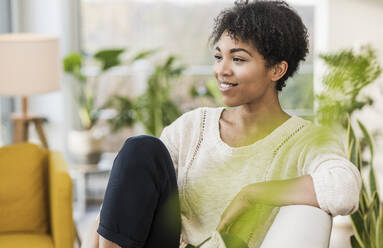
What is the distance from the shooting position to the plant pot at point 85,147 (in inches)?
133

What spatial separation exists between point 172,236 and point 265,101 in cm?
40

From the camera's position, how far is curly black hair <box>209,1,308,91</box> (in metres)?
1.19

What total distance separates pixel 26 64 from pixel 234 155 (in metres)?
1.72

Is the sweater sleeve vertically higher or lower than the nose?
lower

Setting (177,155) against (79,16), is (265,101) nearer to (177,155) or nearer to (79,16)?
(177,155)

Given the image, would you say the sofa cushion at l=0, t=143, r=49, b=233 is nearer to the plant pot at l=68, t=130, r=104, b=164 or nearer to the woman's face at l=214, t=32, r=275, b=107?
the plant pot at l=68, t=130, r=104, b=164

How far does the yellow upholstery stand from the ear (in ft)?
3.68

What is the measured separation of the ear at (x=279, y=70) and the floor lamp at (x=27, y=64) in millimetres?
1670

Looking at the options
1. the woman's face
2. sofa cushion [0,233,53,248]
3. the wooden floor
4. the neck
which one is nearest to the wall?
the wooden floor

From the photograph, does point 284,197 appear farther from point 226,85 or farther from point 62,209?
point 62,209

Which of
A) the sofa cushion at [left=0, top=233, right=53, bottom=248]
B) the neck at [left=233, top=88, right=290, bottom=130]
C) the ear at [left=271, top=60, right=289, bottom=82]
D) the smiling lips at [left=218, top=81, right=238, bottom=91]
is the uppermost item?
the ear at [left=271, top=60, right=289, bottom=82]

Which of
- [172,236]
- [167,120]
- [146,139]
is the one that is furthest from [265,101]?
[167,120]

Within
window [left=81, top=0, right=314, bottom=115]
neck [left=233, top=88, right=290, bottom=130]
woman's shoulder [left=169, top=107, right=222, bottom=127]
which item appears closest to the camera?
neck [left=233, top=88, right=290, bottom=130]

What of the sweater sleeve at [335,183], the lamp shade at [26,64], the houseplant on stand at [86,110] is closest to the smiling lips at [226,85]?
the sweater sleeve at [335,183]
